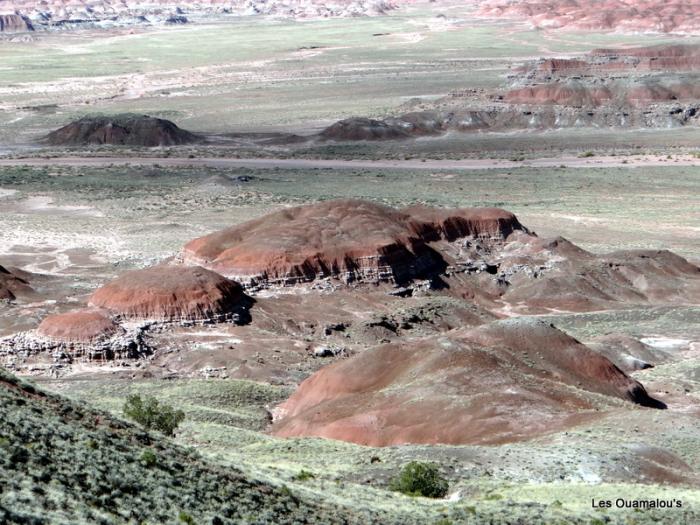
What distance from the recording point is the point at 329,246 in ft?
176

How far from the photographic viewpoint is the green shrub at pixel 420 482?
23.8m

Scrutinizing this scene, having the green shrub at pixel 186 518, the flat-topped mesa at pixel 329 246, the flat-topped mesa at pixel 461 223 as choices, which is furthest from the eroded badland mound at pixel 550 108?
the green shrub at pixel 186 518

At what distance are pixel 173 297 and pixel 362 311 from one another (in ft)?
28.7

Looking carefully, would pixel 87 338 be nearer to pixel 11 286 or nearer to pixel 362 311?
pixel 11 286

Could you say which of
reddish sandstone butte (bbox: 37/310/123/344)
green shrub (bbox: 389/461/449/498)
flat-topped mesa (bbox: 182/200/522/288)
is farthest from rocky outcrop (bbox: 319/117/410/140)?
green shrub (bbox: 389/461/449/498)

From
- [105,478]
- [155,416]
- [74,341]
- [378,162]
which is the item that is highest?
[105,478]

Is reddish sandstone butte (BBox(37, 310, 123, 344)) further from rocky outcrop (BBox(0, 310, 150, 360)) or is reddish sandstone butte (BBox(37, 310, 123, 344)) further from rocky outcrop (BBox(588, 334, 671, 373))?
rocky outcrop (BBox(588, 334, 671, 373))

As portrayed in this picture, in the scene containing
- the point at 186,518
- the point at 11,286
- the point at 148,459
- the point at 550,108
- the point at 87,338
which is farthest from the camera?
the point at 550,108

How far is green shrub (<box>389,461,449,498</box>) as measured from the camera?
23.8 meters

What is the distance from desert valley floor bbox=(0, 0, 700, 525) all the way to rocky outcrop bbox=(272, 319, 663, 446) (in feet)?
0.35

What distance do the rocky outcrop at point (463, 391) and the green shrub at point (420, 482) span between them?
5.93m

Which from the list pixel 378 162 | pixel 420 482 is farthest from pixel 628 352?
pixel 378 162

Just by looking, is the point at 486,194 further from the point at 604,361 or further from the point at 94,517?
the point at 94,517

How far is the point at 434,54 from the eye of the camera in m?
199
